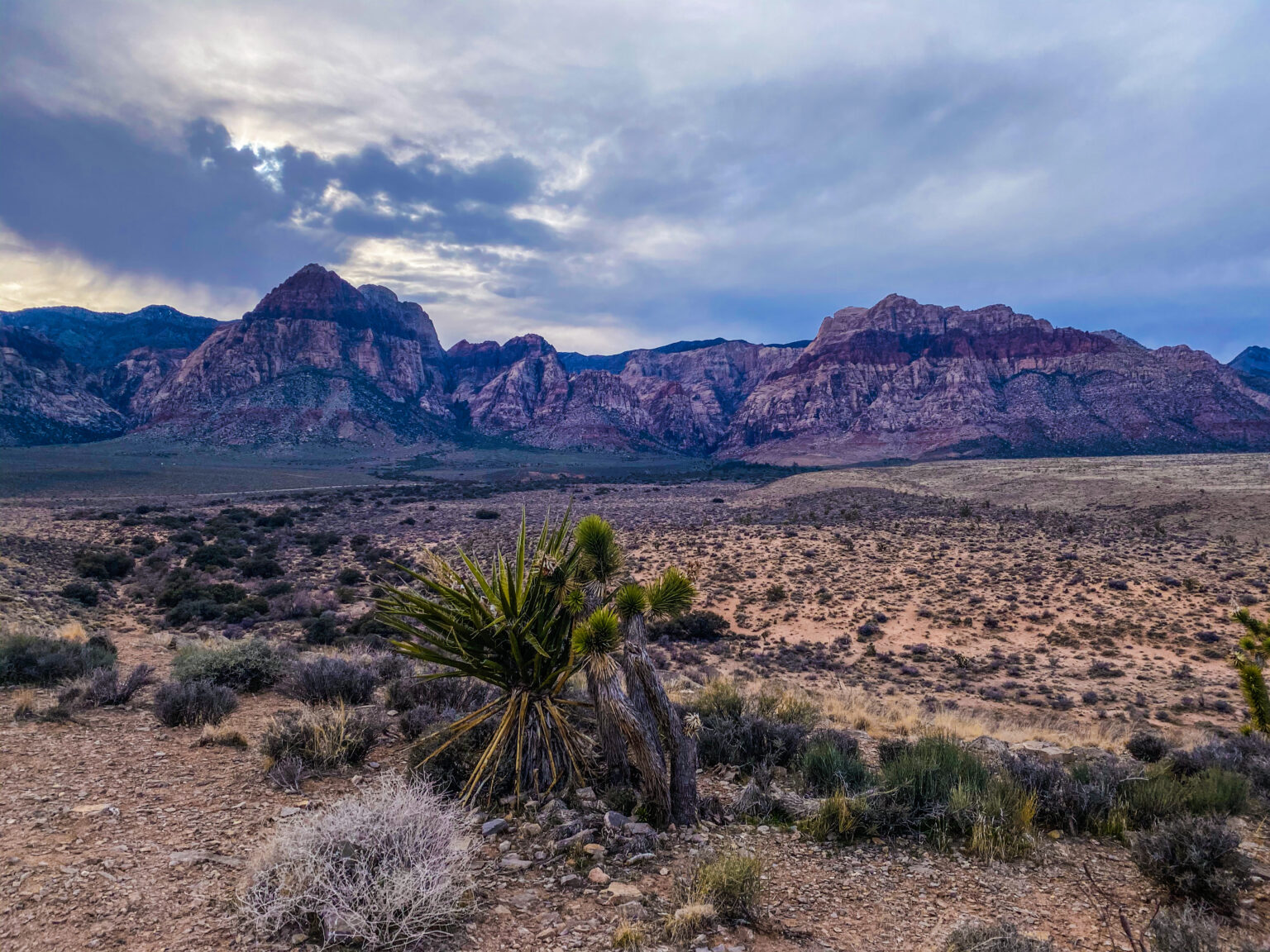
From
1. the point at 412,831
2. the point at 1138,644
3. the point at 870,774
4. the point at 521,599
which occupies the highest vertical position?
the point at 521,599

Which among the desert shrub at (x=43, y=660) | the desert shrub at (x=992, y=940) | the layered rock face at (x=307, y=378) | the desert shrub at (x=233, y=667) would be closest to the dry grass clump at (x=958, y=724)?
the desert shrub at (x=992, y=940)

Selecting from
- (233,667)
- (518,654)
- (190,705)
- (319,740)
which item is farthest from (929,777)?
(233,667)

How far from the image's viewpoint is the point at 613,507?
144 feet

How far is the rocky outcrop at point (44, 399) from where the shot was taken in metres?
90.1

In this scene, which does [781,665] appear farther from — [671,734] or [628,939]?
[628,939]

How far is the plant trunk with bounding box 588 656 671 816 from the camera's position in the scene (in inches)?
177

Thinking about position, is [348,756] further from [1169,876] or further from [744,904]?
[1169,876]

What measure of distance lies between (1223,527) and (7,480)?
3152 inches

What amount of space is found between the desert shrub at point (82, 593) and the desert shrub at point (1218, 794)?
71.3 ft

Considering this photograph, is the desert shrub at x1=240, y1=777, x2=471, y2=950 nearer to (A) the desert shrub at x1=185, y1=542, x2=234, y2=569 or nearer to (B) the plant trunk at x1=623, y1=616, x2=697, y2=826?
(B) the plant trunk at x1=623, y1=616, x2=697, y2=826

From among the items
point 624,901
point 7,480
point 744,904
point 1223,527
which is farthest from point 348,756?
point 7,480

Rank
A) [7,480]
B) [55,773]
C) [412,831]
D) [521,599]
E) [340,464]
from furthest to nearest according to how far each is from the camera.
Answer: [340,464] < [7,480] < [521,599] < [55,773] < [412,831]

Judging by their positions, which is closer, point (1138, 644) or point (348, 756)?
point (348, 756)

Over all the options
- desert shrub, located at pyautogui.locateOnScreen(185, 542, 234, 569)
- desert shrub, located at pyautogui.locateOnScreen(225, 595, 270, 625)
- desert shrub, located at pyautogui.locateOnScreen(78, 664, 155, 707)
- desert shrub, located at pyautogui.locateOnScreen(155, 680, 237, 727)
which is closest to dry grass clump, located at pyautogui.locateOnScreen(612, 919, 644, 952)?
desert shrub, located at pyautogui.locateOnScreen(155, 680, 237, 727)
